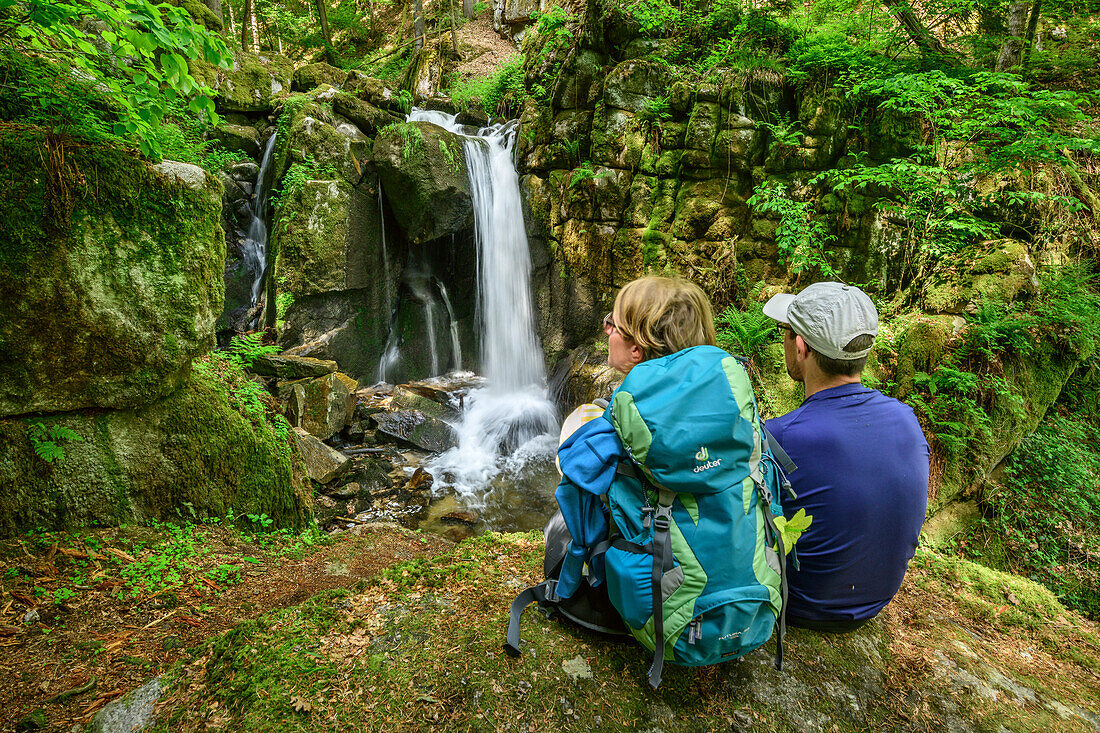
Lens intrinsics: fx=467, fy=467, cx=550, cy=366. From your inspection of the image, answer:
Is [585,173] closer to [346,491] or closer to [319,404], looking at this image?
[319,404]

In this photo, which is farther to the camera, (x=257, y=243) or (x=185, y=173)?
(x=257, y=243)

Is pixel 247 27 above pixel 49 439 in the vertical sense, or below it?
above

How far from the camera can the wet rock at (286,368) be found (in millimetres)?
7196

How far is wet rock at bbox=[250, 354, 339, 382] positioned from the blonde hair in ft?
22.7

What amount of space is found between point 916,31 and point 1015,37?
1.19 m

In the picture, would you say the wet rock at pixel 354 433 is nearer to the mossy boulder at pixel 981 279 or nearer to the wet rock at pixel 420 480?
the wet rock at pixel 420 480

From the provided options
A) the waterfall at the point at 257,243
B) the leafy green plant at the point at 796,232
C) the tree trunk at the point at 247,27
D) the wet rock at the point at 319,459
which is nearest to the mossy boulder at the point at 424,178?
the waterfall at the point at 257,243

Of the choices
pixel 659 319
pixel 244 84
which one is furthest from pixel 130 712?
pixel 244 84

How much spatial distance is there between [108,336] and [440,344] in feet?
28.8

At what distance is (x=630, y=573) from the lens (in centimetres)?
159

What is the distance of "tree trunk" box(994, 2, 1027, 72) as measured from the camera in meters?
6.48

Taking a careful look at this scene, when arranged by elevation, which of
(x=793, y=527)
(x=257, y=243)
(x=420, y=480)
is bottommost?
(x=420, y=480)

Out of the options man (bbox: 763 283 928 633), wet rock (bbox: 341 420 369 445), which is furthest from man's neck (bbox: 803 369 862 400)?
wet rock (bbox: 341 420 369 445)

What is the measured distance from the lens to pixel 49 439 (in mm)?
2922
